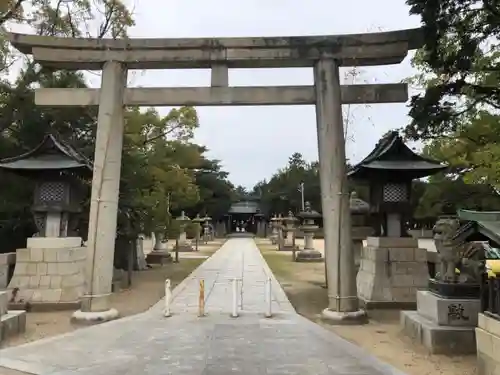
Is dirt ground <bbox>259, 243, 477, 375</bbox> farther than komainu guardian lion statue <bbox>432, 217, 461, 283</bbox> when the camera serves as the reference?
No

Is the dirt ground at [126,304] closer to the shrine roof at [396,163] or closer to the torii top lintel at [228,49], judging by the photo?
the torii top lintel at [228,49]

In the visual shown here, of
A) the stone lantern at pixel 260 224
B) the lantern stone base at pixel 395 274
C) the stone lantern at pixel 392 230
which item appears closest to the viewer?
the lantern stone base at pixel 395 274

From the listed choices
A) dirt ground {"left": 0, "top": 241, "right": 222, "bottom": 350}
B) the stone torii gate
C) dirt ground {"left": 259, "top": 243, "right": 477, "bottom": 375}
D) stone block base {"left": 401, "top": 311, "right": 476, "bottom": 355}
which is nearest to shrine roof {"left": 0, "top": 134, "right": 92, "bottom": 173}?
the stone torii gate

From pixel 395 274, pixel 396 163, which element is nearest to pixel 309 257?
pixel 395 274

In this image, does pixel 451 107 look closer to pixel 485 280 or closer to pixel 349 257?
pixel 349 257

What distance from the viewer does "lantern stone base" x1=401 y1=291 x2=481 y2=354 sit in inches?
309

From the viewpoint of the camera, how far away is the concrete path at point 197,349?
6762 mm

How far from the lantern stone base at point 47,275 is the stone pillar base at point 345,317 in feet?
21.6

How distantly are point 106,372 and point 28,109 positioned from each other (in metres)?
12.5

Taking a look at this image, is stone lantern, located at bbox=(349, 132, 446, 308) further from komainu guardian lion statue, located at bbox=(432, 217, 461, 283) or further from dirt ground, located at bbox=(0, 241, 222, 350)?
dirt ground, located at bbox=(0, 241, 222, 350)

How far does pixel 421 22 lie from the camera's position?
10.9 metres

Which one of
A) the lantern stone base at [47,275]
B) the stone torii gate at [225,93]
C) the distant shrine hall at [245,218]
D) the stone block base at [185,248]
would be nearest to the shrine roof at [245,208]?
the distant shrine hall at [245,218]

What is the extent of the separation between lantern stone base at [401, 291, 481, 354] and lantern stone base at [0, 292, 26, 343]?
7.44 metres

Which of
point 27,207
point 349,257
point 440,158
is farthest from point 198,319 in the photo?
point 440,158
